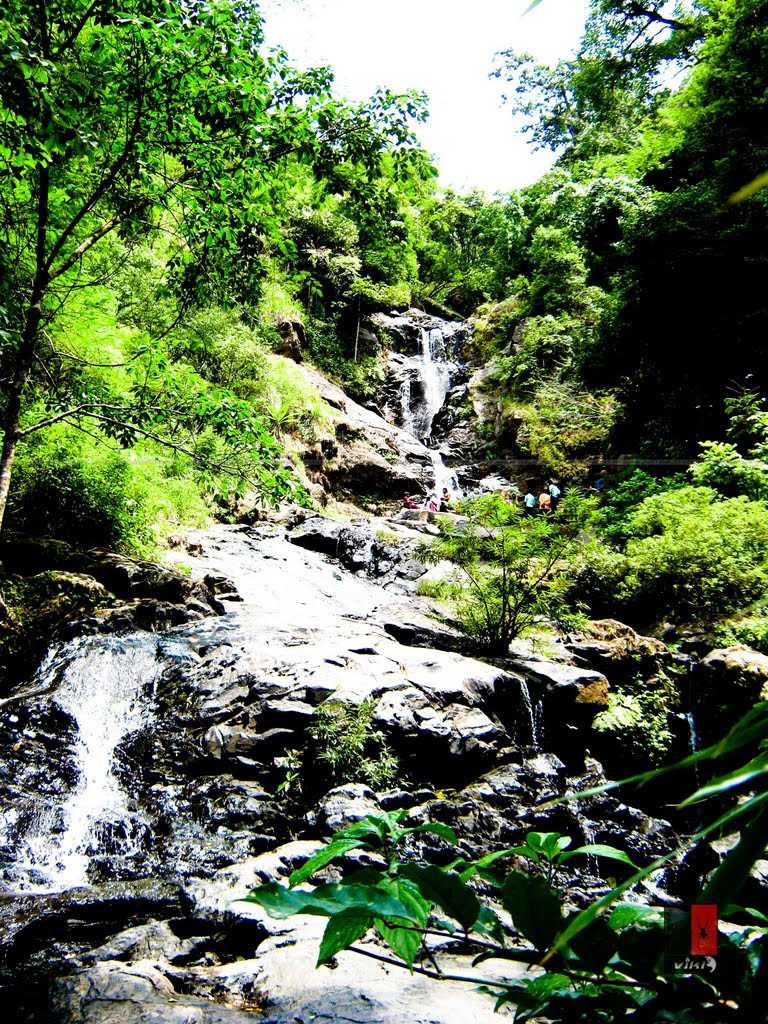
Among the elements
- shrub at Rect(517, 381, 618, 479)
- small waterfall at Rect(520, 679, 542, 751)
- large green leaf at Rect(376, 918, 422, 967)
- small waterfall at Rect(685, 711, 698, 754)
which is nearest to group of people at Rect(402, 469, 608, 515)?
shrub at Rect(517, 381, 618, 479)

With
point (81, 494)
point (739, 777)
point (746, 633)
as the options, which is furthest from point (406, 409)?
point (739, 777)

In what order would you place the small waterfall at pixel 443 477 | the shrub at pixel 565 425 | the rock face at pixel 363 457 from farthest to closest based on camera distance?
1. the small waterfall at pixel 443 477
2. the rock face at pixel 363 457
3. the shrub at pixel 565 425

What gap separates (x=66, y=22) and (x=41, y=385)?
479cm

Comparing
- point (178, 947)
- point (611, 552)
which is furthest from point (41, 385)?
point (611, 552)

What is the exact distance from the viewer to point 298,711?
5402mm

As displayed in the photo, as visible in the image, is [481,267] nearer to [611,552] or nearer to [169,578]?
[611,552]

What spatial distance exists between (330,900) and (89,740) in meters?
5.92

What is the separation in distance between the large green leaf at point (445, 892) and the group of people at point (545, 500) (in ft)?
48.5

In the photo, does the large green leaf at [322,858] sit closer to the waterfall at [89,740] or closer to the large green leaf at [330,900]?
the large green leaf at [330,900]

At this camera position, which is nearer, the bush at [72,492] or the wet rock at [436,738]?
the wet rock at [436,738]

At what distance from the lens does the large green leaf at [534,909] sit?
0.58 meters

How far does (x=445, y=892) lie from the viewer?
625 mm

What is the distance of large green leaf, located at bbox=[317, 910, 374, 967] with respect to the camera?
536mm

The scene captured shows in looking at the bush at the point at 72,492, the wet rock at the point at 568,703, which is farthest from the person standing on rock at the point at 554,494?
the bush at the point at 72,492
